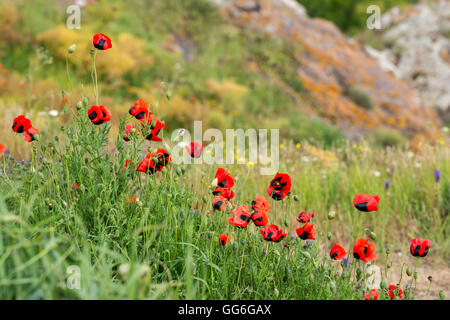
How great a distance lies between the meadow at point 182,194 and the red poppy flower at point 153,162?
43 millimetres

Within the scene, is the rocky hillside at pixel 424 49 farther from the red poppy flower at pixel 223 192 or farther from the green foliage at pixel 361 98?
the red poppy flower at pixel 223 192

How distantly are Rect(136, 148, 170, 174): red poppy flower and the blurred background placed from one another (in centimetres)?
250

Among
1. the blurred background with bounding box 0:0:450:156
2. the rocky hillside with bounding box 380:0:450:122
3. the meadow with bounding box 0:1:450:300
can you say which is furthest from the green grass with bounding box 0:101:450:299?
the rocky hillside with bounding box 380:0:450:122

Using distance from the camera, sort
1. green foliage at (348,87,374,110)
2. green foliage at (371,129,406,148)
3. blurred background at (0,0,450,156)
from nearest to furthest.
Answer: blurred background at (0,0,450,156) → green foliage at (371,129,406,148) → green foliage at (348,87,374,110)

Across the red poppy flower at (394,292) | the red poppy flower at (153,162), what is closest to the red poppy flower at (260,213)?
the red poppy flower at (153,162)

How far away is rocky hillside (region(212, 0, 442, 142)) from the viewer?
8664 mm

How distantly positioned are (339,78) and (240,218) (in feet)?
27.8

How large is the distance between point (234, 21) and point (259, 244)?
8.40 metres

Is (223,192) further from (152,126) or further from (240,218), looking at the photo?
(152,126)

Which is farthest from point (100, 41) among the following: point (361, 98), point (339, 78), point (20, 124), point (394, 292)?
point (339, 78)

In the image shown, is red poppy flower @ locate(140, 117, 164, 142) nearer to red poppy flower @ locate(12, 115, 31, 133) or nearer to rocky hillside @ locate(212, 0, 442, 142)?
red poppy flower @ locate(12, 115, 31, 133)

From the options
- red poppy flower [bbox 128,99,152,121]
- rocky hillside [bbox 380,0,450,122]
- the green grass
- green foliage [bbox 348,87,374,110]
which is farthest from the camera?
rocky hillside [bbox 380,0,450,122]

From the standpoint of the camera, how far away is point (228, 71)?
8.26 m
